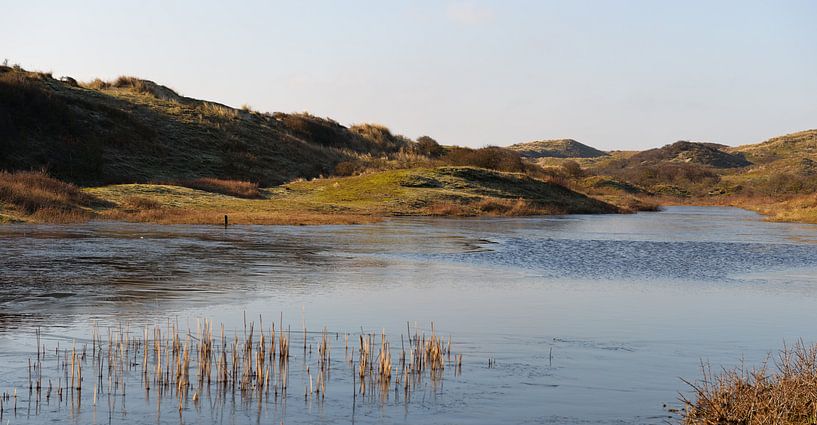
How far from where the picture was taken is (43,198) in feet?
152

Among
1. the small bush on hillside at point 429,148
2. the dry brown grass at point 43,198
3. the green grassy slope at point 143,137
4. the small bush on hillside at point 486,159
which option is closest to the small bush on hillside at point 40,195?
the dry brown grass at point 43,198

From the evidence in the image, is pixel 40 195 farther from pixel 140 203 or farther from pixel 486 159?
pixel 486 159

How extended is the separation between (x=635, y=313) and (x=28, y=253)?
66.0 feet

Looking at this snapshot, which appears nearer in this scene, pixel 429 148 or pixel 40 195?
pixel 40 195

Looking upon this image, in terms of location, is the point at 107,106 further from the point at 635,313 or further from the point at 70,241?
the point at 635,313

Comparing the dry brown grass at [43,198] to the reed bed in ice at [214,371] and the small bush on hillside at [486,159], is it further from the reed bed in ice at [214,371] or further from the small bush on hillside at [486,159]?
the small bush on hillside at [486,159]

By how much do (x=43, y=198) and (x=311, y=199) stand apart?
24.2 metres

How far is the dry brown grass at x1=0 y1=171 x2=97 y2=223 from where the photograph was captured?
145 ft

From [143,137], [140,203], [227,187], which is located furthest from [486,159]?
[140,203]

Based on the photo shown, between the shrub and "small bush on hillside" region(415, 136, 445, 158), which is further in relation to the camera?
"small bush on hillside" region(415, 136, 445, 158)

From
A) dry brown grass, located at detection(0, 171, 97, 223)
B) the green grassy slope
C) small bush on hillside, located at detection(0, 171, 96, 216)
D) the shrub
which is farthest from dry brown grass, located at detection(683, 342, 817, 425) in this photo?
the green grassy slope

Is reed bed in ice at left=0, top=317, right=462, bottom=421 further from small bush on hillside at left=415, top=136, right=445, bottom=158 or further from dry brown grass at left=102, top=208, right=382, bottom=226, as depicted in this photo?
small bush on hillside at left=415, top=136, right=445, bottom=158

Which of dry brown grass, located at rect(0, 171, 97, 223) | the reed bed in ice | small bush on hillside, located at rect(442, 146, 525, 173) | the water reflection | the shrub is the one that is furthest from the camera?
small bush on hillside, located at rect(442, 146, 525, 173)

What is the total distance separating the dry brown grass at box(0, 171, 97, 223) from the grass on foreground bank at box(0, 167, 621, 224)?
5cm
